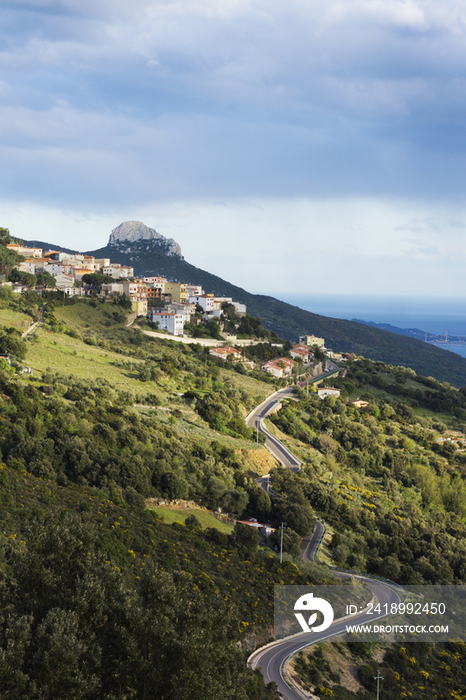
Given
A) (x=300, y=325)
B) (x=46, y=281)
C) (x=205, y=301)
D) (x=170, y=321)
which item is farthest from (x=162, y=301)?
(x=300, y=325)

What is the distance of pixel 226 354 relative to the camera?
6291 centimetres

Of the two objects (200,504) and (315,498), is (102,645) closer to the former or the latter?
(200,504)

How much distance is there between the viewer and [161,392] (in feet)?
135

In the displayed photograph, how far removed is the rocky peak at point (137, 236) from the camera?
591 feet

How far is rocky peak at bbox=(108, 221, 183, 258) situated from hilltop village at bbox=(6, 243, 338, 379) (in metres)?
93.5

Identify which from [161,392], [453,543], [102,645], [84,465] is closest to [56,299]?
[161,392]

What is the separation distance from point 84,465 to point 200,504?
19.3 ft

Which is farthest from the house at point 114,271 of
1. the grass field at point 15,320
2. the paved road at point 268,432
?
the paved road at point 268,432

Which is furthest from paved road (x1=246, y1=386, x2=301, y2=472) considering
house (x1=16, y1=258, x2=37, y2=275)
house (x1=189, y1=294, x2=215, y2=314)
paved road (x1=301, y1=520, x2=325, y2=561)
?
house (x1=16, y1=258, x2=37, y2=275)

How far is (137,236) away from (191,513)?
171043 mm

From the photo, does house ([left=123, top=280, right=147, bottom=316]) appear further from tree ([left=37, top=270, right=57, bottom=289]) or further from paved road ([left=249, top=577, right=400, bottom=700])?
paved road ([left=249, top=577, right=400, bottom=700])

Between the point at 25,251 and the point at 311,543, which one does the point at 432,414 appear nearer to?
the point at 311,543

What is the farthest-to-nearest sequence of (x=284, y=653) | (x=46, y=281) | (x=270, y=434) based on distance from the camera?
(x=46, y=281) < (x=270, y=434) < (x=284, y=653)

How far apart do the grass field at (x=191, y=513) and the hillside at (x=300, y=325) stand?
10364 centimetres
